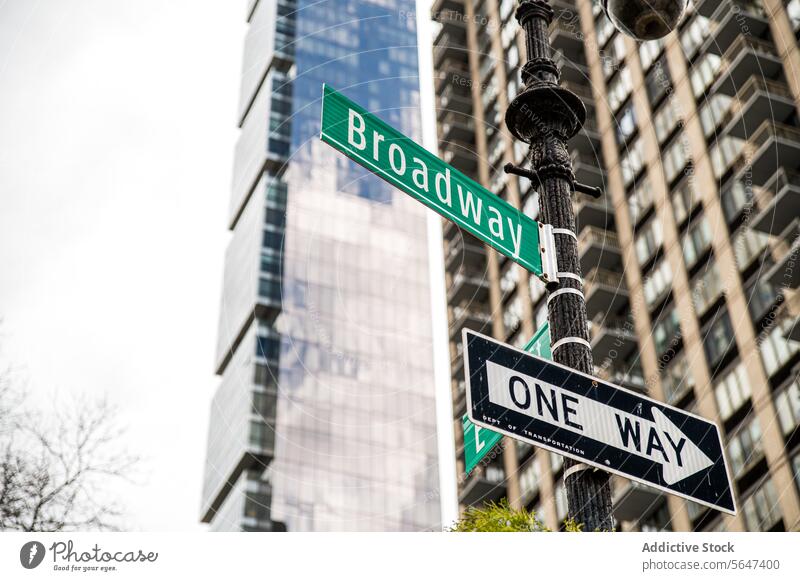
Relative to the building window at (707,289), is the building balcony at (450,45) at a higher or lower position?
higher

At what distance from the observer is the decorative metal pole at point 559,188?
6.79 metres

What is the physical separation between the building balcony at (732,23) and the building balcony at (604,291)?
35.5 feet

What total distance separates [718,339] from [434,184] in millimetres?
32707

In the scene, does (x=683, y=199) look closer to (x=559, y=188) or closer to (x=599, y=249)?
(x=599, y=249)

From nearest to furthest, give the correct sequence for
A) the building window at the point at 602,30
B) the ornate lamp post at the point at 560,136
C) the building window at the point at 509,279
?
1. the ornate lamp post at the point at 560,136
2. the building window at the point at 602,30
3. the building window at the point at 509,279

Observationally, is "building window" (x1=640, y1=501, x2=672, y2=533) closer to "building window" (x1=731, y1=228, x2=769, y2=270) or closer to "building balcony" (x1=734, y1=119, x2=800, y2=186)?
"building window" (x1=731, y1=228, x2=769, y2=270)

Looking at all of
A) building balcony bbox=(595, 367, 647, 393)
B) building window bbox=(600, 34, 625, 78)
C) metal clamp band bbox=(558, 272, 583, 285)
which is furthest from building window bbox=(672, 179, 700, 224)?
metal clamp band bbox=(558, 272, 583, 285)

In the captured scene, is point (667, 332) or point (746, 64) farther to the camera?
point (667, 332)

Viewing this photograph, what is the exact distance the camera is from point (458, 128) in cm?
6291

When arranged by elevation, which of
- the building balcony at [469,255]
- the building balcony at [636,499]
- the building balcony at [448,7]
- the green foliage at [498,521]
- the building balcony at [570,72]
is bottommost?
the green foliage at [498,521]

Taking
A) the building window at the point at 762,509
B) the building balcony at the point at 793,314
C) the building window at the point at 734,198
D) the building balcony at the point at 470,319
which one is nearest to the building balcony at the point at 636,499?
the building window at the point at 762,509

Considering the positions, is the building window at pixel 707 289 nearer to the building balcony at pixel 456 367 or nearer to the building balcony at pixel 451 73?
the building balcony at pixel 456 367

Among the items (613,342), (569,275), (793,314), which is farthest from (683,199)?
(569,275)

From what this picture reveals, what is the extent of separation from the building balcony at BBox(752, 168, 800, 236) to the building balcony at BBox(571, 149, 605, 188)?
1110cm
